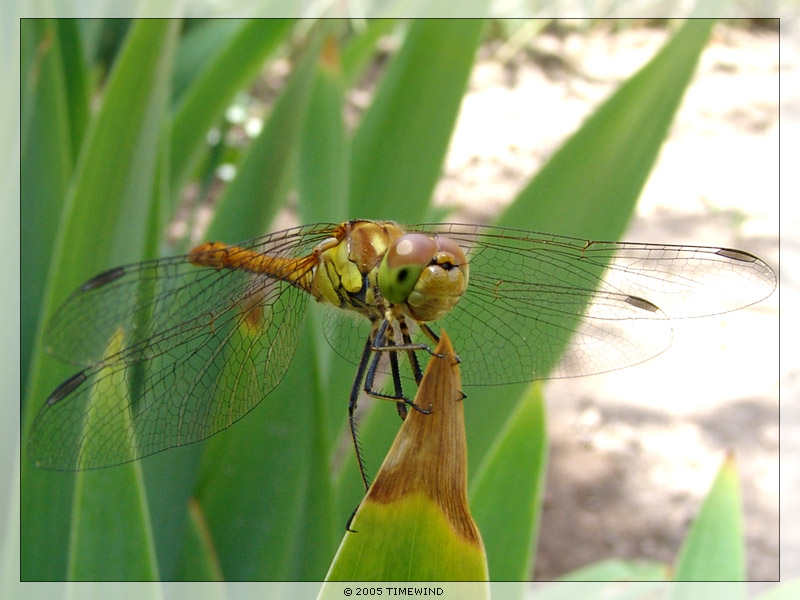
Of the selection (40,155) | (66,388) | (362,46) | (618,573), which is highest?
(362,46)

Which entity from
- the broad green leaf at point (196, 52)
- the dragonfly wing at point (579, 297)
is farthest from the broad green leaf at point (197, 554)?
the broad green leaf at point (196, 52)

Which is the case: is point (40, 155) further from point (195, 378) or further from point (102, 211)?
point (195, 378)

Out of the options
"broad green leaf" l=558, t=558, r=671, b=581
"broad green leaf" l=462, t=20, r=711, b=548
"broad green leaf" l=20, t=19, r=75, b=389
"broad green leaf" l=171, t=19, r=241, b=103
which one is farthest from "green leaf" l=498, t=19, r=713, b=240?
"broad green leaf" l=171, t=19, r=241, b=103

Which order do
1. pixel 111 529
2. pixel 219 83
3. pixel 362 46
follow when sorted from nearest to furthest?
pixel 111 529
pixel 219 83
pixel 362 46

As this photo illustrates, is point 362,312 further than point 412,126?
No

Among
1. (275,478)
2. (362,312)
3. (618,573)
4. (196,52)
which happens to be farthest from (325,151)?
(618,573)

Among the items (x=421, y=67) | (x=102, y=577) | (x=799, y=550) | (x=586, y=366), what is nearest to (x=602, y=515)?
(x=799, y=550)

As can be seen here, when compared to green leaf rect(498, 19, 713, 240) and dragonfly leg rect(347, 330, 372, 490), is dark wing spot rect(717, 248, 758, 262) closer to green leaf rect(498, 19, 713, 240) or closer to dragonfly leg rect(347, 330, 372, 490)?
green leaf rect(498, 19, 713, 240)
